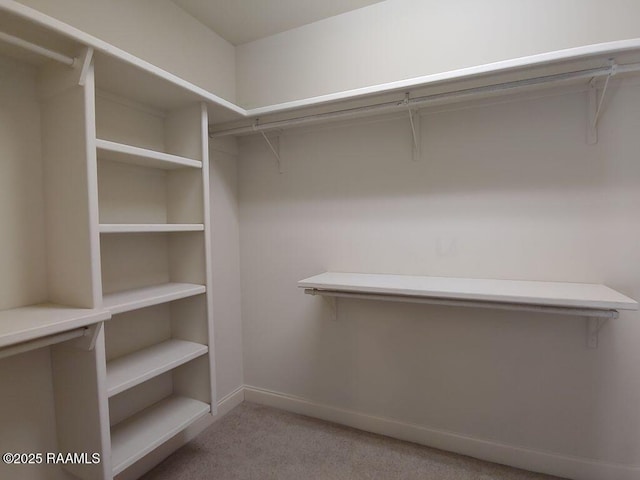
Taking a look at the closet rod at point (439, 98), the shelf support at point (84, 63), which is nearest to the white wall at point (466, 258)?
the closet rod at point (439, 98)

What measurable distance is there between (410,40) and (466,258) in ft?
4.50

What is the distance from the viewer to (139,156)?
1.46m

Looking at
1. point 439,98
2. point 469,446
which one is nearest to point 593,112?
point 439,98

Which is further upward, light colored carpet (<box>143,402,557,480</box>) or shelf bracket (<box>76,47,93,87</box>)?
shelf bracket (<box>76,47,93,87</box>)

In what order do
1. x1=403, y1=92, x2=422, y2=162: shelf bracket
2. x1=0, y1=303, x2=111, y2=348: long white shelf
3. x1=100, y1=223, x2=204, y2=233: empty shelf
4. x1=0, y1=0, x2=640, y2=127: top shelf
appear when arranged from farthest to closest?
x1=403, y1=92, x2=422, y2=162: shelf bracket, x1=100, y1=223, x2=204, y2=233: empty shelf, x1=0, y1=0, x2=640, y2=127: top shelf, x1=0, y1=303, x2=111, y2=348: long white shelf

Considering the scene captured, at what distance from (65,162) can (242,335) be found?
173 cm

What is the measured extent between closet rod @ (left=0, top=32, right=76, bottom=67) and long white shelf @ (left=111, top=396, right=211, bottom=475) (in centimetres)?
163

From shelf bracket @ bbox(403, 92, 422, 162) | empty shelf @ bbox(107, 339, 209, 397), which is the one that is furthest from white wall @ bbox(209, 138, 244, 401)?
shelf bracket @ bbox(403, 92, 422, 162)

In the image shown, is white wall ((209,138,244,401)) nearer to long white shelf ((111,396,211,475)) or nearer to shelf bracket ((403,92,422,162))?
long white shelf ((111,396,211,475))

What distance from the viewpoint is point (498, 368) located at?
1.84m

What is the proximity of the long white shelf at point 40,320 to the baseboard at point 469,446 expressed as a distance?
164cm

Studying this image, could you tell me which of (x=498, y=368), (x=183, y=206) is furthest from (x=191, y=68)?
(x=498, y=368)

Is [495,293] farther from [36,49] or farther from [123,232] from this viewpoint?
[36,49]

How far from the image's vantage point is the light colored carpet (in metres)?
1.75
